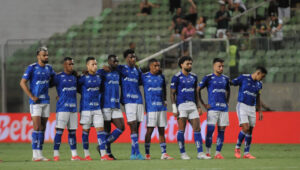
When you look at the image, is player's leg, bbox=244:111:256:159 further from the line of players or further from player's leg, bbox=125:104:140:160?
player's leg, bbox=125:104:140:160

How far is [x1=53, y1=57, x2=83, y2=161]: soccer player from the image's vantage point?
1277 centimetres

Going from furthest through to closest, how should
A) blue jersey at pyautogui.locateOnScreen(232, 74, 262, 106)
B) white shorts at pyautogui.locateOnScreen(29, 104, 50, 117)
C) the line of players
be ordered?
blue jersey at pyautogui.locateOnScreen(232, 74, 262, 106)
the line of players
white shorts at pyautogui.locateOnScreen(29, 104, 50, 117)

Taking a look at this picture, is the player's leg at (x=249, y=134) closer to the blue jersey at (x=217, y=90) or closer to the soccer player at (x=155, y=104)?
the blue jersey at (x=217, y=90)

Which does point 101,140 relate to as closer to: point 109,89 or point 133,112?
point 133,112

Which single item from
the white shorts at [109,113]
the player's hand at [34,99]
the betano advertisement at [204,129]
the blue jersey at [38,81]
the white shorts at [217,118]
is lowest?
the betano advertisement at [204,129]

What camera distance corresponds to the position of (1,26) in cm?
2717

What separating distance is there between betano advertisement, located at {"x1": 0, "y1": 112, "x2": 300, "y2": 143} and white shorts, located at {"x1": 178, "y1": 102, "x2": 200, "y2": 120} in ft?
19.3

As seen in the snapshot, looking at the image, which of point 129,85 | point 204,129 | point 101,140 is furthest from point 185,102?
point 204,129

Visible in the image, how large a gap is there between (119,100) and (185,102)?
1.36m

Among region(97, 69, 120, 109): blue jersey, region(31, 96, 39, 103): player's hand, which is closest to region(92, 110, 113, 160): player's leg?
region(97, 69, 120, 109): blue jersey

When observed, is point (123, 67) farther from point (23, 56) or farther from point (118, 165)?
point (23, 56)

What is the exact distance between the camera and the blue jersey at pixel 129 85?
13.0 m

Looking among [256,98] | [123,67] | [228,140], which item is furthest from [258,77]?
[228,140]

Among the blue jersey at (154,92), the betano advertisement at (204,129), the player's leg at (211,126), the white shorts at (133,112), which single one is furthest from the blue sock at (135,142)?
the betano advertisement at (204,129)
